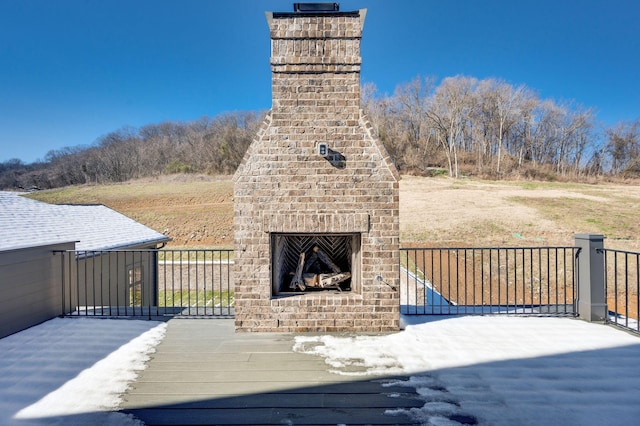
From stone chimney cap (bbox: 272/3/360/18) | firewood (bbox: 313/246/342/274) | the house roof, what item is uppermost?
stone chimney cap (bbox: 272/3/360/18)

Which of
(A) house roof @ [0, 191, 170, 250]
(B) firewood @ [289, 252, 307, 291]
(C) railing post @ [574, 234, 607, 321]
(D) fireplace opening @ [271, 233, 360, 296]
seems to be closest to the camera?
(C) railing post @ [574, 234, 607, 321]

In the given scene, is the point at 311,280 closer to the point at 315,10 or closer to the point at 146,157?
the point at 315,10

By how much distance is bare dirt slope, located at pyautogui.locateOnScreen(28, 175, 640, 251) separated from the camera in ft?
54.6

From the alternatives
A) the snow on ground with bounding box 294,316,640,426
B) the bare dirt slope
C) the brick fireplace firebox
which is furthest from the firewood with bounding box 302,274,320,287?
the bare dirt slope

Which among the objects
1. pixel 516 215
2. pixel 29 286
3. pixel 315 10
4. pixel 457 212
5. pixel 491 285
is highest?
pixel 315 10

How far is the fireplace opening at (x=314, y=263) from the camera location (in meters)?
5.01

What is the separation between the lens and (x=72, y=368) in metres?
3.63

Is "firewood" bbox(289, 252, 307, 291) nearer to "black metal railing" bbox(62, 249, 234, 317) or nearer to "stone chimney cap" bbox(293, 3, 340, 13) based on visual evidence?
"black metal railing" bbox(62, 249, 234, 317)

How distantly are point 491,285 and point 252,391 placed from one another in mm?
5369

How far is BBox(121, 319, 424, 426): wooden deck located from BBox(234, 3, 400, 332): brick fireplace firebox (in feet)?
2.57

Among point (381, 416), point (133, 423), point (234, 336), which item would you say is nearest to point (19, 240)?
point (234, 336)

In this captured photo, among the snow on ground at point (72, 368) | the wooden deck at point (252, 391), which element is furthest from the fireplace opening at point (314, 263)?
the snow on ground at point (72, 368)

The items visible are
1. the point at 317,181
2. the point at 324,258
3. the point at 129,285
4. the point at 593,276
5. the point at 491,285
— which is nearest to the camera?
the point at 317,181

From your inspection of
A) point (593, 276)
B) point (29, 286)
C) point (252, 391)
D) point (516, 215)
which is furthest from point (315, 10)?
point (516, 215)
